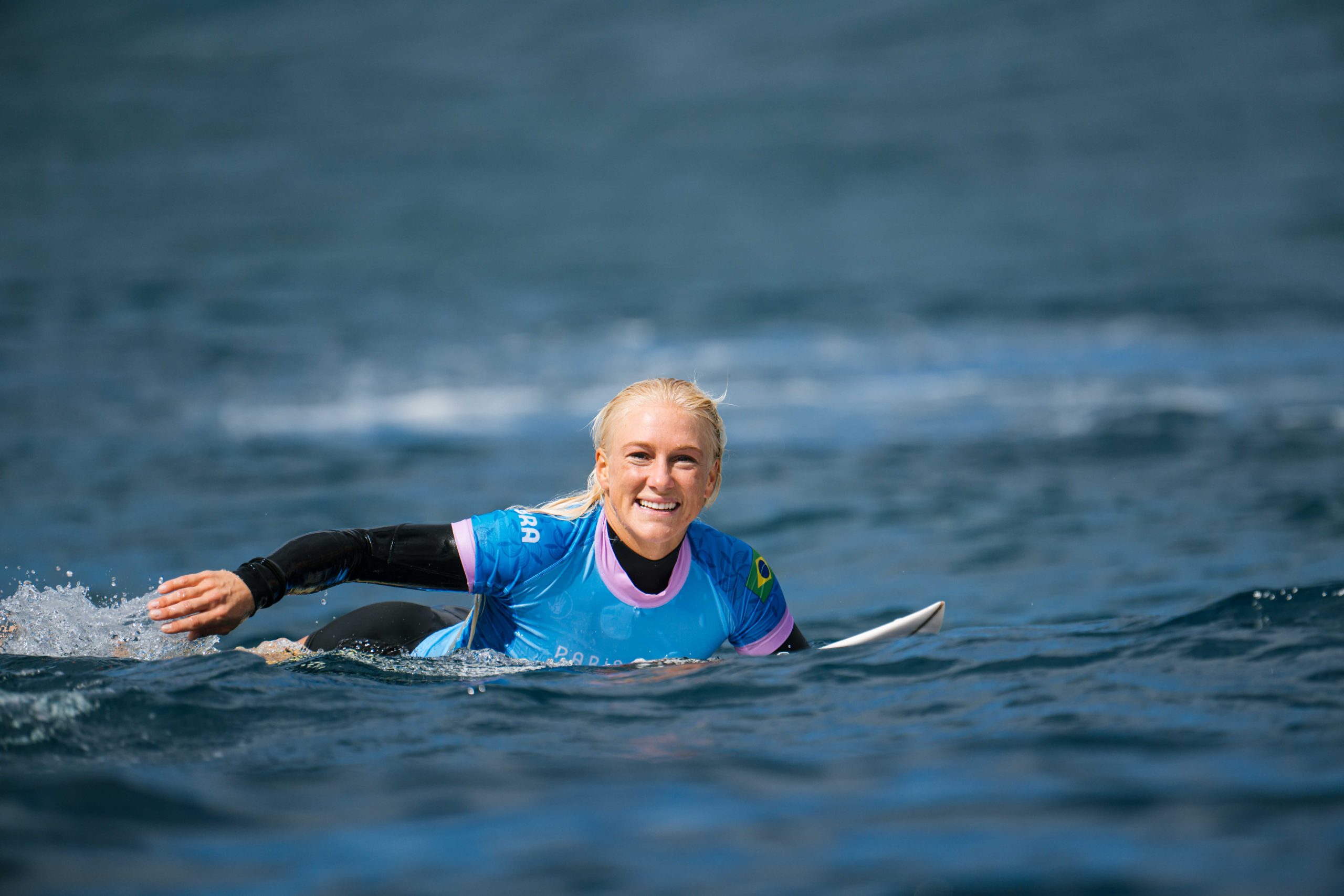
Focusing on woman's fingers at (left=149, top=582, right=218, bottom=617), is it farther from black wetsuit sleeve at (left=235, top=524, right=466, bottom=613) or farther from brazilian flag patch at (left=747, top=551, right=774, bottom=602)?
brazilian flag patch at (left=747, top=551, right=774, bottom=602)

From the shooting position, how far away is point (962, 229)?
4016cm

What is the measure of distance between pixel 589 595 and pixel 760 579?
0.64 metres

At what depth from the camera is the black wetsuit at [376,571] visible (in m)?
4.01

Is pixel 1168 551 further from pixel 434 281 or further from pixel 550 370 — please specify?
pixel 434 281

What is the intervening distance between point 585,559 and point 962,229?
37.6 m

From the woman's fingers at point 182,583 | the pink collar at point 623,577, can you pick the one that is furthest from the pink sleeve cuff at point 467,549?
the woman's fingers at point 182,583

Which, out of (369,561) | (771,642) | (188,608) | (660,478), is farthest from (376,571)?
(771,642)

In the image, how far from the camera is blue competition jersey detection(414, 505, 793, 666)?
4.41 meters

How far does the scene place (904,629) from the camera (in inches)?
193

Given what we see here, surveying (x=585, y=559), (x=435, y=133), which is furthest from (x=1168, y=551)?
(x=435, y=133)

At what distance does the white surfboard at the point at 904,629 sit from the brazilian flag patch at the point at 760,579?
0.29 meters

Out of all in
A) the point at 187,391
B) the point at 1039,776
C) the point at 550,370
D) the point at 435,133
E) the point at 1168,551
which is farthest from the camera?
the point at 435,133

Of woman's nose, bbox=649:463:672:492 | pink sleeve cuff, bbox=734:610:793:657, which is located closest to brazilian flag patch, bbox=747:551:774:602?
pink sleeve cuff, bbox=734:610:793:657

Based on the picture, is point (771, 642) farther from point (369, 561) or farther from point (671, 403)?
point (369, 561)
